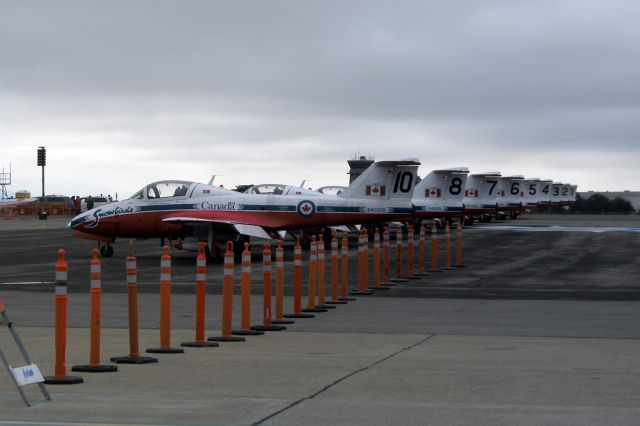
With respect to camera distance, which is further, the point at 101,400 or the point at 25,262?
the point at 25,262

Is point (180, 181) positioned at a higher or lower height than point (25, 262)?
higher

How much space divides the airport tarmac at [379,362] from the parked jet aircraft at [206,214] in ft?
31.0

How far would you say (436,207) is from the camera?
50.1m

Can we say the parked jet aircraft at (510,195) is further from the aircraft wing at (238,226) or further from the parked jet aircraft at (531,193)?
the aircraft wing at (238,226)

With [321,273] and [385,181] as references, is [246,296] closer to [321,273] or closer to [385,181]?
[321,273]

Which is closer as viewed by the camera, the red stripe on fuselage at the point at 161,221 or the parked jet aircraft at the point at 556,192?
the red stripe on fuselage at the point at 161,221

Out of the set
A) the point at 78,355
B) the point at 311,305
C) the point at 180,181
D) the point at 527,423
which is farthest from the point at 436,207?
the point at 527,423

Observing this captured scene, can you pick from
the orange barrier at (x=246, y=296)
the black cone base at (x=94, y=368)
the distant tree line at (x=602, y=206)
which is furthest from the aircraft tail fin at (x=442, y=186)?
the distant tree line at (x=602, y=206)

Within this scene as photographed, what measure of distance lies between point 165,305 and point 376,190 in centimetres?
2425

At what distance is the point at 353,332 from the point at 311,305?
2.90 meters

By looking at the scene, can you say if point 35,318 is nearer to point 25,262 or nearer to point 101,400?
point 101,400

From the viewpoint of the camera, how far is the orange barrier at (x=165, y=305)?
11836mm

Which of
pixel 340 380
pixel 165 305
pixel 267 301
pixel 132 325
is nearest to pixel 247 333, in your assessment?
pixel 267 301

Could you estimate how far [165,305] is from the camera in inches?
468
